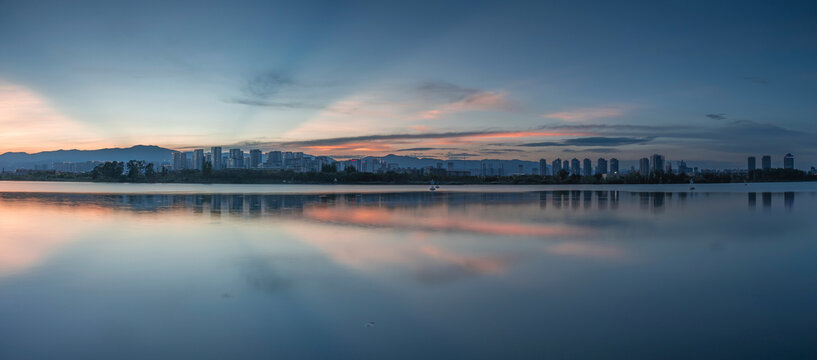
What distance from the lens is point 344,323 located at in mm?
5242

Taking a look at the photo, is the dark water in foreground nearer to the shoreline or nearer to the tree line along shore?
the shoreline

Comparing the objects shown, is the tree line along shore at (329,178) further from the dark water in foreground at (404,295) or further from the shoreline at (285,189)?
the dark water in foreground at (404,295)

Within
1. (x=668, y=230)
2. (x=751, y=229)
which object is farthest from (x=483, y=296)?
(x=751, y=229)

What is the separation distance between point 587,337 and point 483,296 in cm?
175

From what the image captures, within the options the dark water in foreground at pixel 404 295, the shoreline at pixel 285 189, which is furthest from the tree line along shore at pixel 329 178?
the dark water in foreground at pixel 404 295

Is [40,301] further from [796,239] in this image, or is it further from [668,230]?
[796,239]

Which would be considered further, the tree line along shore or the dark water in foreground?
the tree line along shore

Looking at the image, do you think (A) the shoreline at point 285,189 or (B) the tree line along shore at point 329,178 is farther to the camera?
(B) the tree line along shore at point 329,178

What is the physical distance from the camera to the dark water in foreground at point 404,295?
460cm

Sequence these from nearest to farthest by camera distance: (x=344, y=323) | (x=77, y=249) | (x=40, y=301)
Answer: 1. (x=344, y=323)
2. (x=40, y=301)
3. (x=77, y=249)

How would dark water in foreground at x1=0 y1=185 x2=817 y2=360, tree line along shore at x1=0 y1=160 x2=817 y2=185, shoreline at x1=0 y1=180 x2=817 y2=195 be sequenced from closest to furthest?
dark water in foreground at x1=0 y1=185 x2=817 y2=360 < shoreline at x1=0 y1=180 x2=817 y2=195 < tree line along shore at x1=0 y1=160 x2=817 y2=185

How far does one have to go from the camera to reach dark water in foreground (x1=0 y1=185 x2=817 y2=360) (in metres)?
4.60

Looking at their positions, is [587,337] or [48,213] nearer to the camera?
[587,337]

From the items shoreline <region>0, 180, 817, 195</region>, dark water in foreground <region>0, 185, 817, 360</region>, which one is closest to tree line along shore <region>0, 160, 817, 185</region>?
shoreline <region>0, 180, 817, 195</region>
